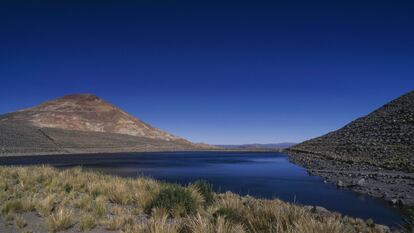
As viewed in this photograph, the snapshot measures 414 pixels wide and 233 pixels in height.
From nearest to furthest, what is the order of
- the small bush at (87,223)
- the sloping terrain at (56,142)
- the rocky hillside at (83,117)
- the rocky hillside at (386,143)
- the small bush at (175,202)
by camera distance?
the small bush at (87,223) → the small bush at (175,202) → the rocky hillside at (386,143) → the sloping terrain at (56,142) → the rocky hillside at (83,117)

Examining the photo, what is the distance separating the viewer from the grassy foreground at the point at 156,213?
211 inches

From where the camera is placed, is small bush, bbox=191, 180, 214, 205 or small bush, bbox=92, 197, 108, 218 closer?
small bush, bbox=92, 197, 108, 218

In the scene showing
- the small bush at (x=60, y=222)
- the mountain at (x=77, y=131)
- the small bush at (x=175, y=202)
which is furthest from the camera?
the mountain at (x=77, y=131)

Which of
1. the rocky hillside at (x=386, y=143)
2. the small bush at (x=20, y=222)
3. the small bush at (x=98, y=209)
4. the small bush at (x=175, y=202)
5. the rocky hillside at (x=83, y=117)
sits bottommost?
the small bush at (x=20, y=222)

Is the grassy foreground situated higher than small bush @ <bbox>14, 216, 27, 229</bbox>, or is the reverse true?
the grassy foreground

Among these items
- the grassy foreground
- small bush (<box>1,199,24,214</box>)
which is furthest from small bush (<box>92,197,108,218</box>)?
small bush (<box>1,199,24,214</box>)

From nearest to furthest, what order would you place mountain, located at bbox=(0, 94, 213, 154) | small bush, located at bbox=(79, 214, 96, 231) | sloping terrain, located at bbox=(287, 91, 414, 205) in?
1. small bush, located at bbox=(79, 214, 96, 231)
2. sloping terrain, located at bbox=(287, 91, 414, 205)
3. mountain, located at bbox=(0, 94, 213, 154)

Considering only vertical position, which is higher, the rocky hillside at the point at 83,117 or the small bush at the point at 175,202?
the rocky hillside at the point at 83,117

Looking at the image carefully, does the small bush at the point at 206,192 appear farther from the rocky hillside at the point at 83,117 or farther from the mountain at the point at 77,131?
the rocky hillside at the point at 83,117

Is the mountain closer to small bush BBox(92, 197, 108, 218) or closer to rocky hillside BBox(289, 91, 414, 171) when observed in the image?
rocky hillside BBox(289, 91, 414, 171)

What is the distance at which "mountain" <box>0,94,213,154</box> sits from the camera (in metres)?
74.8

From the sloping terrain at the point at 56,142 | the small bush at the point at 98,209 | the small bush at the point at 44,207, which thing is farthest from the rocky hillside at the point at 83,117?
the small bush at the point at 98,209

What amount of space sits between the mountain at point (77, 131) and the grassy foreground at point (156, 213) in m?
60.1

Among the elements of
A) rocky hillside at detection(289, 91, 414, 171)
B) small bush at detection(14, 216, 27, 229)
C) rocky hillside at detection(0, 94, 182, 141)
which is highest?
rocky hillside at detection(0, 94, 182, 141)
